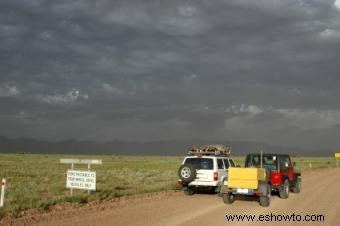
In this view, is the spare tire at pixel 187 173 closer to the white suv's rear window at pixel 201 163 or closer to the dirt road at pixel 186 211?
the white suv's rear window at pixel 201 163

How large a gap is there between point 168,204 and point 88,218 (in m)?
4.61

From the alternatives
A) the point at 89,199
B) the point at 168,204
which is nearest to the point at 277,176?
the point at 168,204

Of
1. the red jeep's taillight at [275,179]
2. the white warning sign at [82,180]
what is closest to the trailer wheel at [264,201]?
the red jeep's taillight at [275,179]

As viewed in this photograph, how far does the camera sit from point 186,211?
50.7 feet

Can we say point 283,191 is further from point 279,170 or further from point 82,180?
point 82,180

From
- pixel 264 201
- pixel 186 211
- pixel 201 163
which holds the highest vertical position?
pixel 201 163

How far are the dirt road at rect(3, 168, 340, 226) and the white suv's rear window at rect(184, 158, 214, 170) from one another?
137 centimetres

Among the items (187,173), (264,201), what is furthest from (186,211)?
(187,173)

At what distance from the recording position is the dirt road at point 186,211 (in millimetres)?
13125

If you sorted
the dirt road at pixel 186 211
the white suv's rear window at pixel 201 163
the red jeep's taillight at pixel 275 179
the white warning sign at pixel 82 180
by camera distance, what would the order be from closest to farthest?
1. the dirt road at pixel 186 211
2. the white warning sign at pixel 82 180
3. the red jeep's taillight at pixel 275 179
4. the white suv's rear window at pixel 201 163

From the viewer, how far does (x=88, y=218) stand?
44.1 ft

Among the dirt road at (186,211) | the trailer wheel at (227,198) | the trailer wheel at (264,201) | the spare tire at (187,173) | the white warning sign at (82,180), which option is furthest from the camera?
the spare tire at (187,173)

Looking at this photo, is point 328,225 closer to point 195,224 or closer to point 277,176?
point 195,224

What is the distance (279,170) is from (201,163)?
3579mm
